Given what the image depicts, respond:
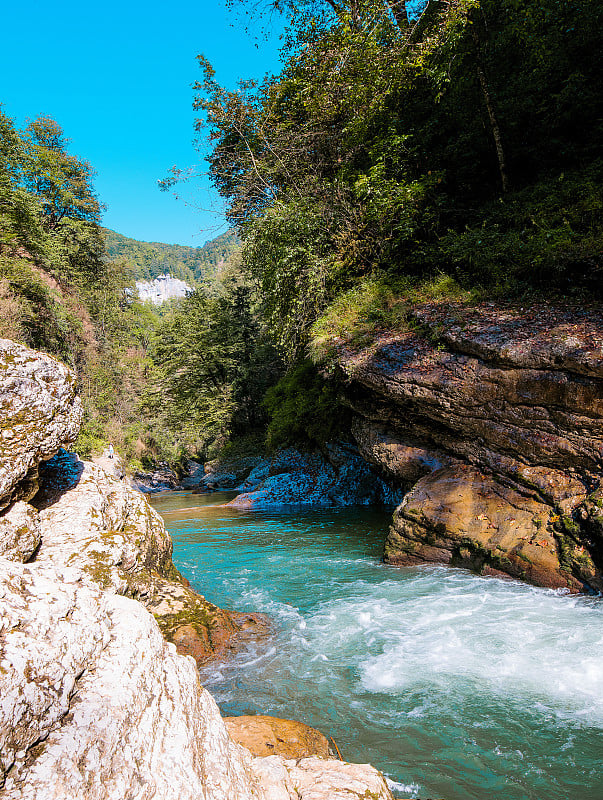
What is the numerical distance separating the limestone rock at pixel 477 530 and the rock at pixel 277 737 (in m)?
4.50

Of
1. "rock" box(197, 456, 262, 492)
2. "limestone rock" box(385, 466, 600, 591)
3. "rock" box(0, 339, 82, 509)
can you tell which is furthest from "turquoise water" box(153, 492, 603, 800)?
"rock" box(197, 456, 262, 492)

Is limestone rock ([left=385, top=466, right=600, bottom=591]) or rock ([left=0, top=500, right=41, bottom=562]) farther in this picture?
limestone rock ([left=385, top=466, right=600, bottom=591])

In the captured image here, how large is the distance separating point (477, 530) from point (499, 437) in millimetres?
1679

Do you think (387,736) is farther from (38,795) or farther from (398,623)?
(38,795)

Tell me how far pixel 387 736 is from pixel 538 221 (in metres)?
9.58

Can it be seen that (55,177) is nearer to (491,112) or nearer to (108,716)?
(491,112)

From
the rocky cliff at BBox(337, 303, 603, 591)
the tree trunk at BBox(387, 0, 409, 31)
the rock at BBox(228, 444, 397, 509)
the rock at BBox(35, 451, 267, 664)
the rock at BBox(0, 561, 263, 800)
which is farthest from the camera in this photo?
the rock at BBox(228, 444, 397, 509)

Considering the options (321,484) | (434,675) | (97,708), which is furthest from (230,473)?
(97,708)

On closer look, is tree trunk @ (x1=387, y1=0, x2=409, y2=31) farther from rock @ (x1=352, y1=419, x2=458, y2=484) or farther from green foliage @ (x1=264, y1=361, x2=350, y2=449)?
rock @ (x1=352, y1=419, x2=458, y2=484)

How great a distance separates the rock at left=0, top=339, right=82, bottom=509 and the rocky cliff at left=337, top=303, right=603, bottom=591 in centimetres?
598

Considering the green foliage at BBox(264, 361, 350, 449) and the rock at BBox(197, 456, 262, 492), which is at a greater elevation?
the green foliage at BBox(264, 361, 350, 449)

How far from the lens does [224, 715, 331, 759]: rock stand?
10.2ft

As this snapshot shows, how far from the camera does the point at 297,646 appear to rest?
203 inches

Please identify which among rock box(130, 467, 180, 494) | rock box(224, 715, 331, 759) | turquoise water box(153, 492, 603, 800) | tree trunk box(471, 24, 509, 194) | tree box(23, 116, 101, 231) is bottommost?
rock box(130, 467, 180, 494)
